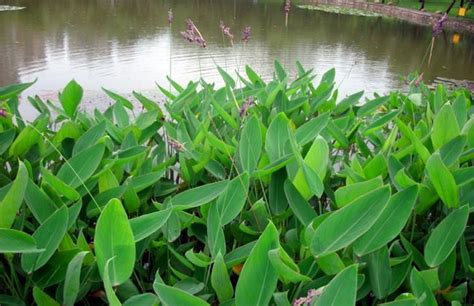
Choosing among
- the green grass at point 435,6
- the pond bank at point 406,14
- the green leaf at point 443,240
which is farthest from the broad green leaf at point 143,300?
the green grass at point 435,6

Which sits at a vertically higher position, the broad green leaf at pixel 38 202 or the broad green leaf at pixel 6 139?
the broad green leaf at pixel 6 139

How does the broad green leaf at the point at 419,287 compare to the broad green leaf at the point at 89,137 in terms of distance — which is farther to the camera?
the broad green leaf at the point at 89,137

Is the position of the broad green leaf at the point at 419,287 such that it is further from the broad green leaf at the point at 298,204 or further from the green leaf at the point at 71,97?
the green leaf at the point at 71,97

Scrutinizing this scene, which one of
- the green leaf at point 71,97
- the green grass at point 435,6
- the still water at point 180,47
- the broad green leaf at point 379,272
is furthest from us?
the green grass at point 435,6

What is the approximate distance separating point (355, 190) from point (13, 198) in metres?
0.57

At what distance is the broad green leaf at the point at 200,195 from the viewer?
2.99 ft

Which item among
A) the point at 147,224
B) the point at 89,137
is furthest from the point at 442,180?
the point at 89,137

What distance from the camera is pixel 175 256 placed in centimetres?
98

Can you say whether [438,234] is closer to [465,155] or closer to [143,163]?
[465,155]

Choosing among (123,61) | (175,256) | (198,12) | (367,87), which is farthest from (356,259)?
(198,12)

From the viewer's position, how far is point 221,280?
79 cm

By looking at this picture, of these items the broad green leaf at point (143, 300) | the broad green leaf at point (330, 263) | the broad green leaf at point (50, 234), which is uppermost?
the broad green leaf at point (50, 234)

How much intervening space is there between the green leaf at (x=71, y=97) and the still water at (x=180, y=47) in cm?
199

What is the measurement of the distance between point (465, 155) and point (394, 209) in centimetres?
48
